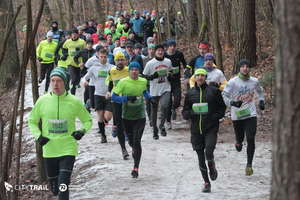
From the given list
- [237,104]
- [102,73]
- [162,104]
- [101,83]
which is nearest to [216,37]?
[162,104]

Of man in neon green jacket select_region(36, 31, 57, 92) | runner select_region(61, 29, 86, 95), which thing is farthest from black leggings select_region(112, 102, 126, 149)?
man in neon green jacket select_region(36, 31, 57, 92)

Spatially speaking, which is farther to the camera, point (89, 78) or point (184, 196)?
point (89, 78)

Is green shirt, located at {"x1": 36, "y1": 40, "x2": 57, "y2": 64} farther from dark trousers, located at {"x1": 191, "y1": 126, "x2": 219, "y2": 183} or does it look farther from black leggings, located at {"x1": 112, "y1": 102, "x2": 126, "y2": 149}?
dark trousers, located at {"x1": 191, "y1": 126, "x2": 219, "y2": 183}

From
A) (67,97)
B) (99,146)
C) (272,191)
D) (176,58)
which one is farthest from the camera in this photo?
(176,58)

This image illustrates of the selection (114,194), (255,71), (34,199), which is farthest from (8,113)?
(114,194)

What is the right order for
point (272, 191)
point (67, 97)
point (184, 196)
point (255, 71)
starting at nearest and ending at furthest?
point (272, 191) < point (67, 97) < point (184, 196) < point (255, 71)

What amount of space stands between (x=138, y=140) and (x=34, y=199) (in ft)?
7.25

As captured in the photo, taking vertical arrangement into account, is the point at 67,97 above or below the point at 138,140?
above

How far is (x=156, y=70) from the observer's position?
45.2ft

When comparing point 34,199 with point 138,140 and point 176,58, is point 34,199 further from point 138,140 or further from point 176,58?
point 176,58

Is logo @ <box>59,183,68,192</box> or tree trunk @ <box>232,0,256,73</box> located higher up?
tree trunk @ <box>232,0,256,73</box>

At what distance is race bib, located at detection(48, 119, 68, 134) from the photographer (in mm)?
8102

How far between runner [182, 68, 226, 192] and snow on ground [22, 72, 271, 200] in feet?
2.03

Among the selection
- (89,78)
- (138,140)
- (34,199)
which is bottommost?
(34,199)
